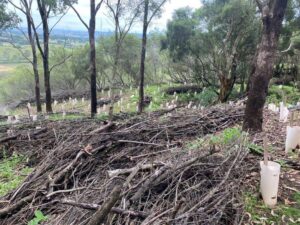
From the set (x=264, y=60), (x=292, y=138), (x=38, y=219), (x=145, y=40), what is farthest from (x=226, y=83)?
(x=38, y=219)

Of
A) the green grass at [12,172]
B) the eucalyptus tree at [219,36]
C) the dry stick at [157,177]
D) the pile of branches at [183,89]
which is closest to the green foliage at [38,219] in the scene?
the dry stick at [157,177]

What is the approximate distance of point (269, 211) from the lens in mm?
3160

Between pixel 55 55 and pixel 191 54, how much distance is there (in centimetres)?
1786

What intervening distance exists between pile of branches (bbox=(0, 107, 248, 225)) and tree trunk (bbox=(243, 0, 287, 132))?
48.1 inches

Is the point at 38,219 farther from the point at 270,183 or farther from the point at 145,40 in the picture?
the point at 145,40

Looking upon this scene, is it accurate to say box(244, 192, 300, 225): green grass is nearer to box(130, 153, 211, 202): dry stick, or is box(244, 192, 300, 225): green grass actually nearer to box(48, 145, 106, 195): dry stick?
box(130, 153, 211, 202): dry stick

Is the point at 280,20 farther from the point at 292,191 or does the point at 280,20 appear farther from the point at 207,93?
the point at 207,93

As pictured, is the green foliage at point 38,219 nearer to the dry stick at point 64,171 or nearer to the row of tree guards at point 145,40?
the dry stick at point 64,171

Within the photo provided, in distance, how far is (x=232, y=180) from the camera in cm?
326

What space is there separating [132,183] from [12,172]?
9.65ft

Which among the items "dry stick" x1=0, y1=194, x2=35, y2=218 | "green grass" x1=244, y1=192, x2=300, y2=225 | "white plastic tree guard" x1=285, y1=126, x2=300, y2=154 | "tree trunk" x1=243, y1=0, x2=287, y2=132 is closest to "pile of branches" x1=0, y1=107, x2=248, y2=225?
"dry stick" x1=0, y1=194, x2=35, y2=218

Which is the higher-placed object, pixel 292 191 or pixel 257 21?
pixel 257 21

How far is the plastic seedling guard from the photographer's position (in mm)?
3160

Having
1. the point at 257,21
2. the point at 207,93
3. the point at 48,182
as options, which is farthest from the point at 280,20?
the point at 207,93
